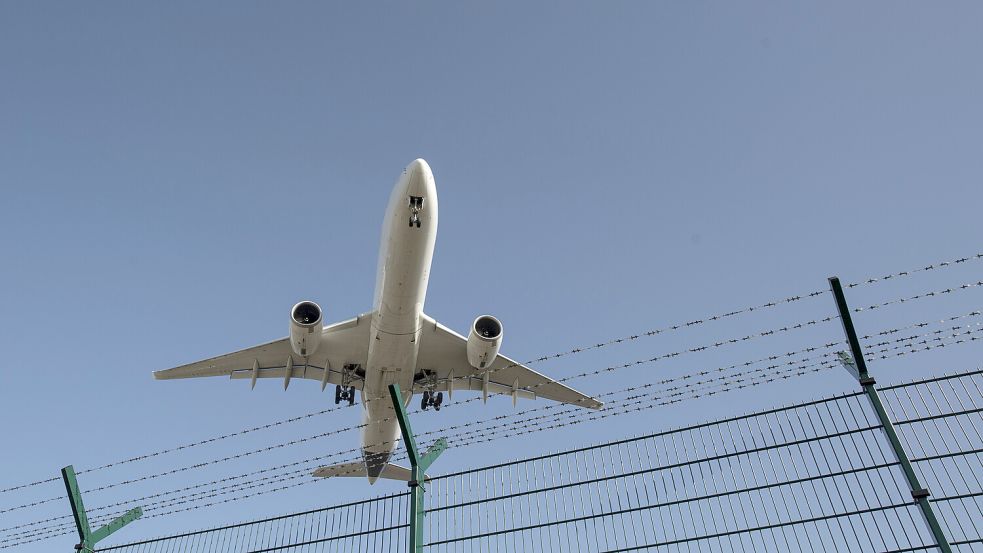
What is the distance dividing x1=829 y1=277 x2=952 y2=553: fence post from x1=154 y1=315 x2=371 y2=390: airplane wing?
2322 cm

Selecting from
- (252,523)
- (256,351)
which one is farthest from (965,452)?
(256,351)

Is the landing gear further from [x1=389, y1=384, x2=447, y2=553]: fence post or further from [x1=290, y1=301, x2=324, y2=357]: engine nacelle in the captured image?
[x1=389, y1=384, x2=447, y2=553]: fence post

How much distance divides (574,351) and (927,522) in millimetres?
4765

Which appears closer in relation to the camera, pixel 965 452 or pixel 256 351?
pixel 965 452

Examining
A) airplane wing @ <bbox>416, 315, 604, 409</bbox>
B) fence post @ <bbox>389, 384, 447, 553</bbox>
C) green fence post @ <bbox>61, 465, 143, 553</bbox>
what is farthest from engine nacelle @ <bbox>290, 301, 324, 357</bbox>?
fence post @ <bbox>389, 384, 447, 553</bbox>

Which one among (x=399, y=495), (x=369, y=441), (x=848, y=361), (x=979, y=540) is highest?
(x=369, y=441)

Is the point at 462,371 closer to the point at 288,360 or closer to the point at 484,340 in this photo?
the point at 484,340

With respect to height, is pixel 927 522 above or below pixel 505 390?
below

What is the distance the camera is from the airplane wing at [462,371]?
102 ft

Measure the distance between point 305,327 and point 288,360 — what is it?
433 centimetres

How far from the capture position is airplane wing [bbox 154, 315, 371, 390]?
3019 centimetres

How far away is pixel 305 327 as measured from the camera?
2672 centimetres

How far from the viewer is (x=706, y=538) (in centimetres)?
884

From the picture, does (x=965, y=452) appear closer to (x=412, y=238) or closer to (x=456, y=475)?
(x=456, y=475)
